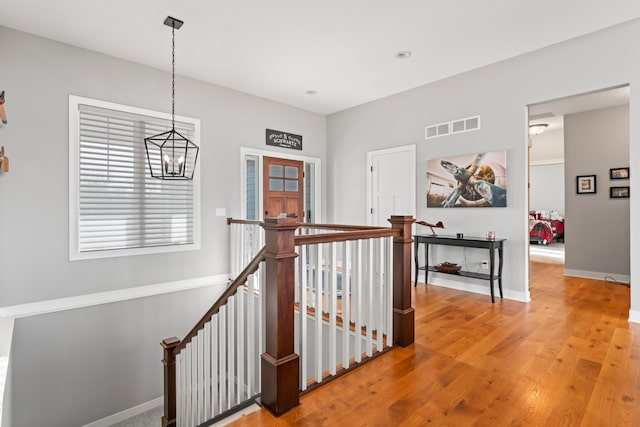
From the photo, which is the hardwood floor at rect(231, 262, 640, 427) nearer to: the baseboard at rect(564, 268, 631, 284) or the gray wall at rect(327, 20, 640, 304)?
the gray wall at rect(327, 20, 640, 304)

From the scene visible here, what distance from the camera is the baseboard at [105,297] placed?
326 centimetres

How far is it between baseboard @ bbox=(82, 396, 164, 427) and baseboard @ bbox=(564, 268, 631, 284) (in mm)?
6203

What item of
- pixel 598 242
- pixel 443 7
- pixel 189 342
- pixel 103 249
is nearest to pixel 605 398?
pixel 189 342

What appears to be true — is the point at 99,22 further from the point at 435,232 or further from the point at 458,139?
the point at 435,232

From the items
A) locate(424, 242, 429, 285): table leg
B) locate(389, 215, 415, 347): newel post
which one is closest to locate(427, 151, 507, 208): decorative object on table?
locate(424, 242, 429, 285): table leg

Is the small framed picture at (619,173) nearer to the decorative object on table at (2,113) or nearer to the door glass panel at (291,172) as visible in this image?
the door glass panel at (291,172)

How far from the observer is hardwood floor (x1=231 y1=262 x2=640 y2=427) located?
1.72 metres

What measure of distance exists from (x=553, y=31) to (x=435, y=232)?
256 cm

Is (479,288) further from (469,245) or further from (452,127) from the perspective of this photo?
(452,127)

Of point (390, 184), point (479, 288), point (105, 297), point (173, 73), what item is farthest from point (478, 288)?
point (173, 73)

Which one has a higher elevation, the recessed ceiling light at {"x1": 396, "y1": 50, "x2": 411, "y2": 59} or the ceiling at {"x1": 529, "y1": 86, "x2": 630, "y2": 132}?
the recessed ceiling light at {"x1": 396, "y1": 50, "x2": 411, "y2": 59}

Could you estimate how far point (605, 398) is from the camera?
6.10 ft

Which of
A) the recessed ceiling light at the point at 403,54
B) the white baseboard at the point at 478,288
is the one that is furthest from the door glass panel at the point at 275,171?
the white baseboard at the point at 478,288

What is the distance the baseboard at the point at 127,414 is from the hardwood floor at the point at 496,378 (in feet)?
10.2
